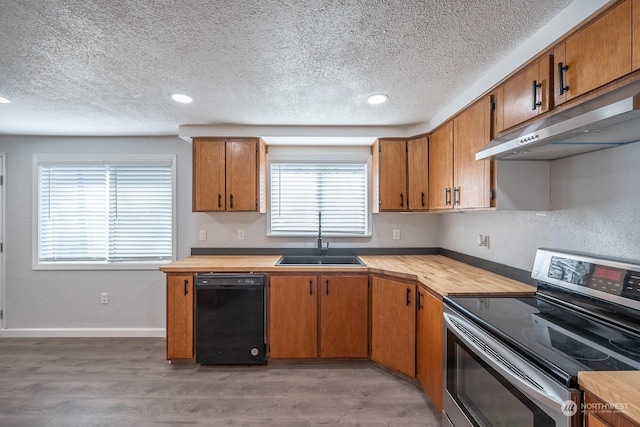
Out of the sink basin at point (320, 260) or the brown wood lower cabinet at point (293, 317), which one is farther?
the sink basin at point (320, 260)

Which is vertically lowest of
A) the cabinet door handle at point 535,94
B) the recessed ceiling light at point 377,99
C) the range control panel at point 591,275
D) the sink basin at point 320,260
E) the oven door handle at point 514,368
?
the oven door handle at point 514,368

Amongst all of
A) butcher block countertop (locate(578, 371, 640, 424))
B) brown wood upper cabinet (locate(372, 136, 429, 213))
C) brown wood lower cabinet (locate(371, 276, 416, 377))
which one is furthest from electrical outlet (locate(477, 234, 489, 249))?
butcher block countertop (locate(578, 371, 640, 424))

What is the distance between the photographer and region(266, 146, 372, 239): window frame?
3154 millimetres

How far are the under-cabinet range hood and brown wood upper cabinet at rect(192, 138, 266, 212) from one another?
6.68ft

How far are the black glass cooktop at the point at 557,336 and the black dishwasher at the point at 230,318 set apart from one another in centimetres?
163

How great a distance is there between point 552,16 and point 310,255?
2561 millimetres

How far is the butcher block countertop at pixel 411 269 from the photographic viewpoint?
1750mm

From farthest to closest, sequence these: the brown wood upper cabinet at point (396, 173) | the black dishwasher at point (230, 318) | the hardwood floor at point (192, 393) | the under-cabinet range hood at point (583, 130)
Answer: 1. the brown wood upper cabinet at point (396, 173)
2. the black dishwasher at point (230, 318)
3. the hardwood floor at point (192, 393)
4. the under-cabinet range hood at point (583, 130)

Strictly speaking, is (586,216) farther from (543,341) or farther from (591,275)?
(543,341)

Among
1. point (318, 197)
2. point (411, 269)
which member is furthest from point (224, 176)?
point (411, 269)

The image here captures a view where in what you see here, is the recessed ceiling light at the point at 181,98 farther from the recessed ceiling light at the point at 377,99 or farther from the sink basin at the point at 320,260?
the sink basin at the point at 320,260

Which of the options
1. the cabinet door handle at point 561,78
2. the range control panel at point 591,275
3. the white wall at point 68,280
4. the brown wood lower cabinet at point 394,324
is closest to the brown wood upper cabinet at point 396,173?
the brown wood lower cabinet at point 394,324

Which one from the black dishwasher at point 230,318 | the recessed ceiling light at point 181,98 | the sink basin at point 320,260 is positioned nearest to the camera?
the recessed ceiling light at point 181,98

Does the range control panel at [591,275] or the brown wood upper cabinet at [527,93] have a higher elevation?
the brown wood upper cabinet at [527,93]
